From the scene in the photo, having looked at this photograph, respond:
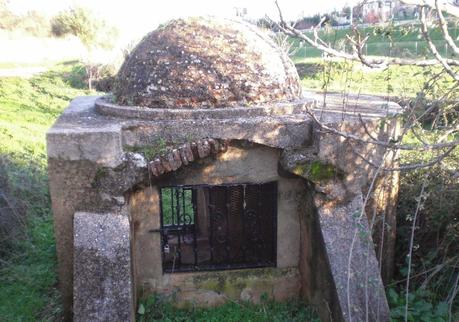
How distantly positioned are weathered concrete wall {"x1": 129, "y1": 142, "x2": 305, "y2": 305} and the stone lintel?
0.58m

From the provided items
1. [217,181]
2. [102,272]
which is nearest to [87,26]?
[217,181]

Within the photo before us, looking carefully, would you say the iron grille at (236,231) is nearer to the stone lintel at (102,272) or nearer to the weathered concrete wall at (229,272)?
the weathered concrete wall at (229,272)

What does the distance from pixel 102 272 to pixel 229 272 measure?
152 cm

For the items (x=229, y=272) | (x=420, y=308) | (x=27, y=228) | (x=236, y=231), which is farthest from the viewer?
(x=27, y=228)

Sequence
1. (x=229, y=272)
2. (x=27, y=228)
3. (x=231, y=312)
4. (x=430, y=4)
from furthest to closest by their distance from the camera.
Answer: (x=27, y=228) → (x=229, y=272) → (x=231, y=312) → (x=430, y=4)

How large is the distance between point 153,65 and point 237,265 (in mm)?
2302

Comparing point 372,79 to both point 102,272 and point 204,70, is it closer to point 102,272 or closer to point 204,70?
point 204,70

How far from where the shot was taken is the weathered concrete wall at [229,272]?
479 centimetres

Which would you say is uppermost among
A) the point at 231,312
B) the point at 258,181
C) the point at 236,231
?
the point at 258,181

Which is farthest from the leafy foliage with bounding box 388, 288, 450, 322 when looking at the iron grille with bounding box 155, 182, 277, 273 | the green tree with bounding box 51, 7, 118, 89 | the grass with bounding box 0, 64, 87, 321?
the green tree with bounding box 51, 7, 118, 89

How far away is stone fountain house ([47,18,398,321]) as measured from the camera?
166 inches

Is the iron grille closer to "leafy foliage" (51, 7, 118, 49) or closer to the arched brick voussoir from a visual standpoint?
the arched brick voussoir

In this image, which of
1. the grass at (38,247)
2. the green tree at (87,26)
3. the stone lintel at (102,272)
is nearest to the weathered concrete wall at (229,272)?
the grass at (38,247)

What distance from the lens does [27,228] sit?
262 inches
